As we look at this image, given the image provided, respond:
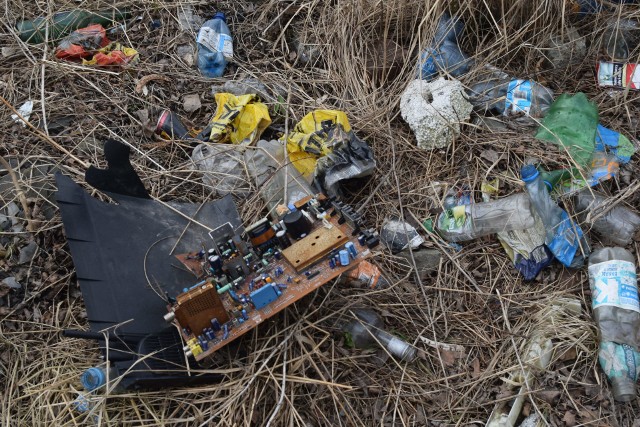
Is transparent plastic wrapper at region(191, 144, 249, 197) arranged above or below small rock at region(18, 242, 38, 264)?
above

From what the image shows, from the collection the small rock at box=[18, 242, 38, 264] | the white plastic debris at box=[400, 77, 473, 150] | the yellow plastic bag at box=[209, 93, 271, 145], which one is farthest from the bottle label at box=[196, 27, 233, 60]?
the small rock at box=[18, 242, 38, 264]

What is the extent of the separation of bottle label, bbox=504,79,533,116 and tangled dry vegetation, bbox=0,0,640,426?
0.19m

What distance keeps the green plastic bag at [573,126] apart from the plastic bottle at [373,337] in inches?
58.6

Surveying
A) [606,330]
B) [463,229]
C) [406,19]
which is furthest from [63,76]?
[606,330]

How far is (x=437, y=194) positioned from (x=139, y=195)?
5.46ft

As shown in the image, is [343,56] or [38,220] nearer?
[38,220]

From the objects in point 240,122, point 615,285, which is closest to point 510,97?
point 615,285

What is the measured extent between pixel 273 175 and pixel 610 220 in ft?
6.06

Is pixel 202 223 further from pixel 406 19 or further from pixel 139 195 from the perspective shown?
pixel 406 19

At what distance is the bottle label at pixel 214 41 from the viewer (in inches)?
162

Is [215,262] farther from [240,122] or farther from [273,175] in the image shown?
[240,122]

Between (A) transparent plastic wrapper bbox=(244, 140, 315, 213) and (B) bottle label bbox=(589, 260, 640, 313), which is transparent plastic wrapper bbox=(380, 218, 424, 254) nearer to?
(A) transparent plastic wrapper bbox=(244, 140, 315, 213)

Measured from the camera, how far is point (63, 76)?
3850 millimetres

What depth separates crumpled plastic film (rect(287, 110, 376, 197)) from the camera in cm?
320
